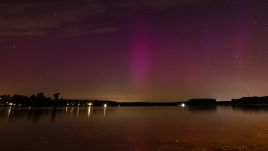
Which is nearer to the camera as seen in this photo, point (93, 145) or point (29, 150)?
point (29, 150)

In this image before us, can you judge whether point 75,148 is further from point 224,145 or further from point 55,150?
point 224,145

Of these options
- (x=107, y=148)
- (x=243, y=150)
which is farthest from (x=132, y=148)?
(x=243, y=150)

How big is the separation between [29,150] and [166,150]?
1514 cm

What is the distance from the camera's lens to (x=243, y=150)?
122 ft

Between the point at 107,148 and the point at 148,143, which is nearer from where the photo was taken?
the point at 107,148

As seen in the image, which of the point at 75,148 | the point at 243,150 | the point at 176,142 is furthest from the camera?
the point at 176,142

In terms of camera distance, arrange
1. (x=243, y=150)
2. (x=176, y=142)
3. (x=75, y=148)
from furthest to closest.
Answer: (x=176, y=142) → (x=75, y=148) → (x=243, y=150)

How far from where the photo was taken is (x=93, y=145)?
4216 centimetres

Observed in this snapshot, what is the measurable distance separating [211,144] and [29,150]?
21374 mm

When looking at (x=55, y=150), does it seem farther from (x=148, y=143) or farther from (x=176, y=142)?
(x=176, y=142)

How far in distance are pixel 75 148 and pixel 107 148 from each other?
3.72m

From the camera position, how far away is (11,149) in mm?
38781

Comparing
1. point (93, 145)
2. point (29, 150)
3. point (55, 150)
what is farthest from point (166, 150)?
point (29, 150)

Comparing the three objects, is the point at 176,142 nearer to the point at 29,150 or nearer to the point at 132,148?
the point at 132,148
